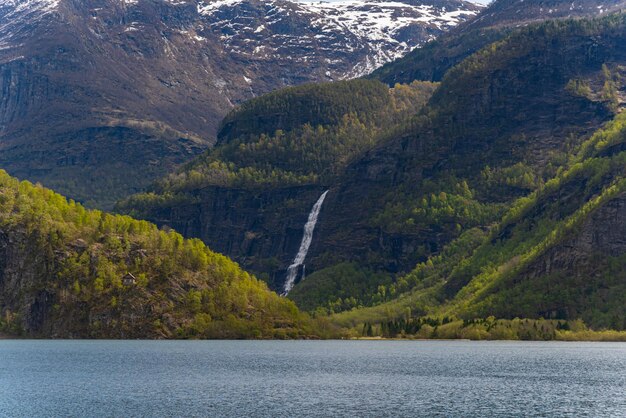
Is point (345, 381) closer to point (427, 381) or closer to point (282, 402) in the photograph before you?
point (427, 381)

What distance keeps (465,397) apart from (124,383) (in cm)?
5881

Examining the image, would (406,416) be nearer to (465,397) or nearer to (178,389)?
(465,397)

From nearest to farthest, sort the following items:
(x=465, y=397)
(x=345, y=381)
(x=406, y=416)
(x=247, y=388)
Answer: (x=406, y=416) < (x=465, y=397) < (x=247, y=388) < (x=345, y=381)

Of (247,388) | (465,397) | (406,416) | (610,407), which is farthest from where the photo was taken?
(247,388)

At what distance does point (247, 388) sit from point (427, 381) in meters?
36.0

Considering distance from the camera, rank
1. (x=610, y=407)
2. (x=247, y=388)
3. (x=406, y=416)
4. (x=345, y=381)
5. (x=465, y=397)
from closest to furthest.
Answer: (x=406, y=416) < (x=610, y=407) < (x=465, y=397) < (x=247, y=388) < (x=345, y=381)

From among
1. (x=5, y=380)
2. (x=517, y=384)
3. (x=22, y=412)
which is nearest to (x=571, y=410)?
(x=517, y=384)

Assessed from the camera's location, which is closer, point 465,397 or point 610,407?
point 610,407

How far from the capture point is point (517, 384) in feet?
637

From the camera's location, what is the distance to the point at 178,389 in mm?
180375

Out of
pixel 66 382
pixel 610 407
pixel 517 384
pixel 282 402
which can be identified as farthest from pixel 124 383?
pixel 610 407

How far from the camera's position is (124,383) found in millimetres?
188000

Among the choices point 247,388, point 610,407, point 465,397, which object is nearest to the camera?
point 610,407

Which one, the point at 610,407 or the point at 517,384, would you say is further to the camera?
the point at 517,384
